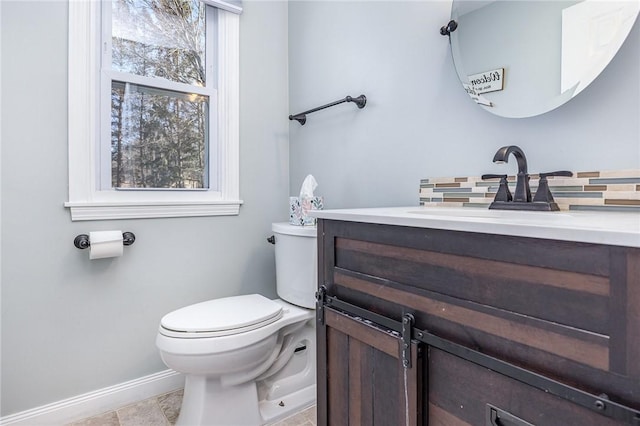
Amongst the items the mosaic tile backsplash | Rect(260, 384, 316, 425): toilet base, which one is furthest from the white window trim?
the mosaic tile backsplash

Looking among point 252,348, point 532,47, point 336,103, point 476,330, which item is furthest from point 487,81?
point 252,348

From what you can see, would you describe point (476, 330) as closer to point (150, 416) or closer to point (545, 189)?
point (545, 189)

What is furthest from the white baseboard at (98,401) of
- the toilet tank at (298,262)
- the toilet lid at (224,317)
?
the toilet tank at (298,262)

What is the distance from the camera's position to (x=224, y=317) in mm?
1331

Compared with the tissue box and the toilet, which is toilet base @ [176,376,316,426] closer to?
the toilet

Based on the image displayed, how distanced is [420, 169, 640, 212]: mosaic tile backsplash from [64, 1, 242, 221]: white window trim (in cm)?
120

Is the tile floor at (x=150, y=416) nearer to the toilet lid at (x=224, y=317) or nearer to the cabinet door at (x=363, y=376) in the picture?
the toilet lid at (x=224, y=317)

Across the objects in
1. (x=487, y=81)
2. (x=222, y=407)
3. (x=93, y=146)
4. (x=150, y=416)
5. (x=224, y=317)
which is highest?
(x=487, y=81)

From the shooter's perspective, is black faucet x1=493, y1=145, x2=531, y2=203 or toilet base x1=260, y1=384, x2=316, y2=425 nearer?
black faucet x1=493, y1=145, x2=531, y2=203

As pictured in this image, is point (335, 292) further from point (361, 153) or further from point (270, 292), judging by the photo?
point (270, 292)

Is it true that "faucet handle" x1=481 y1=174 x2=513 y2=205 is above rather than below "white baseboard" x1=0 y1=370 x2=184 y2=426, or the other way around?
above

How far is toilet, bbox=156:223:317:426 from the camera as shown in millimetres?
1232

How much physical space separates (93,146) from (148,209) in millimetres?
343

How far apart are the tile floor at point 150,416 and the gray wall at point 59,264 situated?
124 millimetres
